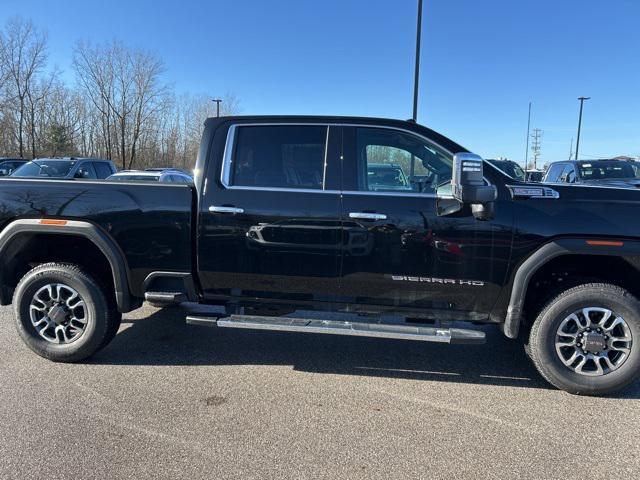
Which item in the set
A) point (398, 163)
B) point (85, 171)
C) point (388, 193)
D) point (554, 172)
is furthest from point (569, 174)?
point (85, 171)

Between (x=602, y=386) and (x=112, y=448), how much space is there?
3.52 metres

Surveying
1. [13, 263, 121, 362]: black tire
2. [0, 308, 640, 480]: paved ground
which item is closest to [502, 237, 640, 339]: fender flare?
[0, 308, 640, 480]: paved ground

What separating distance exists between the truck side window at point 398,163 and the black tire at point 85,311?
247 cm

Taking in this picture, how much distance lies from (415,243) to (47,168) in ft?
41.9

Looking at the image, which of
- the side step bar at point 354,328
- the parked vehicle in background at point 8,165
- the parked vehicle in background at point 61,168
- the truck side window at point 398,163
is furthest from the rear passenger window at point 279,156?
the parked vehicle in background at point 8,165

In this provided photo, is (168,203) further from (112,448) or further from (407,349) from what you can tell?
(407,349)

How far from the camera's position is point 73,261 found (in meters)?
4.28

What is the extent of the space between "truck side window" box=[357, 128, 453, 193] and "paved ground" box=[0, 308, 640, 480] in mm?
1630

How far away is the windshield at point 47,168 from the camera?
42.4 ft

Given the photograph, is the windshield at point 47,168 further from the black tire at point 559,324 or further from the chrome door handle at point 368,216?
the black tire at point 559,324

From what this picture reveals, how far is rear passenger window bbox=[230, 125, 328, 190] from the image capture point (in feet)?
12.6

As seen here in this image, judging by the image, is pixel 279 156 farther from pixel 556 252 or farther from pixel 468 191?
pixel 556 252

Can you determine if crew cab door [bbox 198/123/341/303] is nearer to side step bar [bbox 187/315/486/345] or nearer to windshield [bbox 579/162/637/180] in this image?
side step bar [bbox 187/315/486/345]

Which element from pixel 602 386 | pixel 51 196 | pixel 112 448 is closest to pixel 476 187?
pixel 602 386
